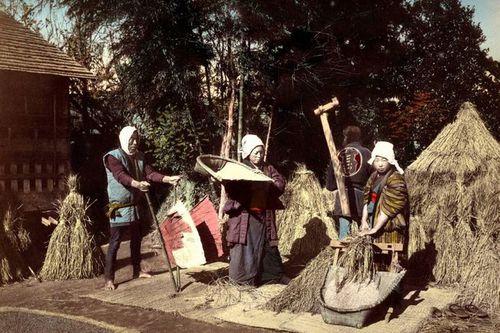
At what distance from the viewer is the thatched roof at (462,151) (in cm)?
666

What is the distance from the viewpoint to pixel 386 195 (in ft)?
16.2

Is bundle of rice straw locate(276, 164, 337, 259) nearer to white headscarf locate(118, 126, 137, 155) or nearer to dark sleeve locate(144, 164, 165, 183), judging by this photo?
dark sleeve locate(144, 164, 165, 183)

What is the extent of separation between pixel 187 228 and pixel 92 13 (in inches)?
295

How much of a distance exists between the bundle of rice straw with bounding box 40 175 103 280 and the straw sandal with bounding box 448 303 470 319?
4.79 m

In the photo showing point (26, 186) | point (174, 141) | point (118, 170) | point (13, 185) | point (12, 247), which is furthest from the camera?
point (174, 141)

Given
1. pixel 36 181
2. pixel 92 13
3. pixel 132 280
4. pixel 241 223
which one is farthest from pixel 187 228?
pixel 92 13

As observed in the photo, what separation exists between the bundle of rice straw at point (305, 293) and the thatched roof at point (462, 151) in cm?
250

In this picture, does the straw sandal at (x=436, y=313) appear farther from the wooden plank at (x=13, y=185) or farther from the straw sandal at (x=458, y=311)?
the wooden plank at (x=13, y=185)

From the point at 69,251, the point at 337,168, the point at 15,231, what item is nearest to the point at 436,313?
the point at 337,168

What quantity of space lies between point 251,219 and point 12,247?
3.73 meters

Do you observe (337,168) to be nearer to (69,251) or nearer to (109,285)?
(109,285)

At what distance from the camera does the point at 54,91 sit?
31.8ft

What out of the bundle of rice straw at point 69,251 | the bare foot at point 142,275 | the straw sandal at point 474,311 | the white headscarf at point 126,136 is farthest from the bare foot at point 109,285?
the straw sandal at point 474,311

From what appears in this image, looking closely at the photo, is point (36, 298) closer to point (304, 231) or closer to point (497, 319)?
point (304, 231)
